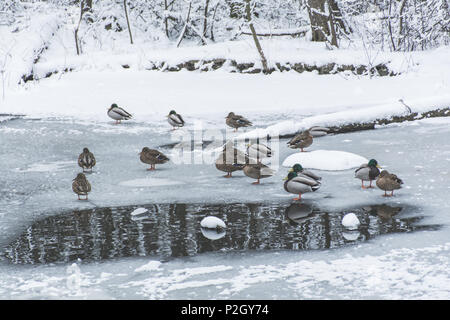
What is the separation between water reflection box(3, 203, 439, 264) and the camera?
7.09 m

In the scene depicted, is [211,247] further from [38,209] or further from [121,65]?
[121,65]

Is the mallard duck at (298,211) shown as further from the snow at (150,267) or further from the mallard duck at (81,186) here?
the mallard duck at (81,186)

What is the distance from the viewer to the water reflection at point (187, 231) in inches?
279

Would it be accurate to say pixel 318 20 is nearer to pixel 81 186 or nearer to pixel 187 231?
pixel 81 186

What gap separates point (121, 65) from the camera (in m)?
23.3

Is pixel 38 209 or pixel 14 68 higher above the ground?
pixel 14 68

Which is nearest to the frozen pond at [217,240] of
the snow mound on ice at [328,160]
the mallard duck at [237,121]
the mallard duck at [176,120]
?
the snow mound on ice at [328,160]

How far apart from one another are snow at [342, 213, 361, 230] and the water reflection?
7 cm

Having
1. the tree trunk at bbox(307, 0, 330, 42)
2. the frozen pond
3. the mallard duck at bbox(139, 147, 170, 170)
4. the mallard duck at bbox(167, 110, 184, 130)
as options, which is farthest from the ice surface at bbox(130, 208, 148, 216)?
the tree trunk at bbox(307, 0, 330, 42)

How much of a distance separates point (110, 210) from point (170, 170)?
8.98 feet

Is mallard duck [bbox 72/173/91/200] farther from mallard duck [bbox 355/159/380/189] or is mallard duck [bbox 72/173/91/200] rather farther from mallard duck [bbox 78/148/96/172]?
mallard duck [bbox 355/159/380/189]

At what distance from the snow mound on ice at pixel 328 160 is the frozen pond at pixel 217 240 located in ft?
0.84
